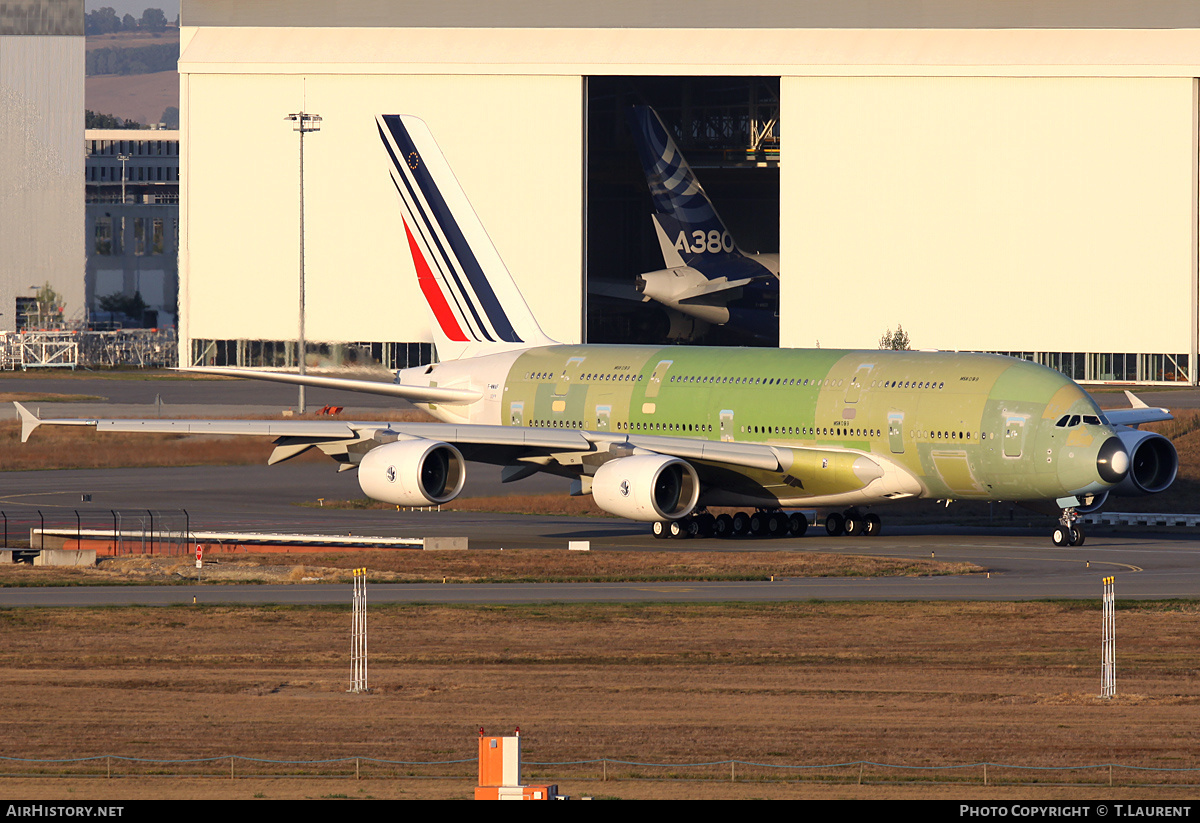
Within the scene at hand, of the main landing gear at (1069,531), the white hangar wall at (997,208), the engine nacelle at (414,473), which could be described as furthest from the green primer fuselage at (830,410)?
the white hangar wall at (997,208)

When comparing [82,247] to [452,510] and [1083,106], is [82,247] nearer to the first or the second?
[1083,106]

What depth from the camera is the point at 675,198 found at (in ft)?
365

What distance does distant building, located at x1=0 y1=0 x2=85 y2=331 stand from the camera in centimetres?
13875

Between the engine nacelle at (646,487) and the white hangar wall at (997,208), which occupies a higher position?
the white hangar wall at (997,208)

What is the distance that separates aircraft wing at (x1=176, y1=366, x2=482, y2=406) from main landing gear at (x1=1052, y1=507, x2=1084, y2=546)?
1833cm

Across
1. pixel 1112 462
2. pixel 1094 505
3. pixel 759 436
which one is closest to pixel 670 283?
pixel 759 436

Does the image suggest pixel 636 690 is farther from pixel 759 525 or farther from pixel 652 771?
pixel 759 525

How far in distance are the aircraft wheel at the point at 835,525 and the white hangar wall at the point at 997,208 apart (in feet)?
198

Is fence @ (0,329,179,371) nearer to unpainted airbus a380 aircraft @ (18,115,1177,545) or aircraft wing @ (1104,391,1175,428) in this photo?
unpainted airbus a380 aircraft @ (18,115,1177,545)

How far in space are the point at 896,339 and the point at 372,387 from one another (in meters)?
60.2

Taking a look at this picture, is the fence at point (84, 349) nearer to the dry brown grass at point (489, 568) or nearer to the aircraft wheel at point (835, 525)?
the dry brown grass at point (489, 568)

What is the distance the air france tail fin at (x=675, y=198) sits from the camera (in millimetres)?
109375

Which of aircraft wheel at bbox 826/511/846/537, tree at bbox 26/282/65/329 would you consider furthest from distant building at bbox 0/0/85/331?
aircraft wheel at bbox 826/511/846/537

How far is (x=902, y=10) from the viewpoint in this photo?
359ft
